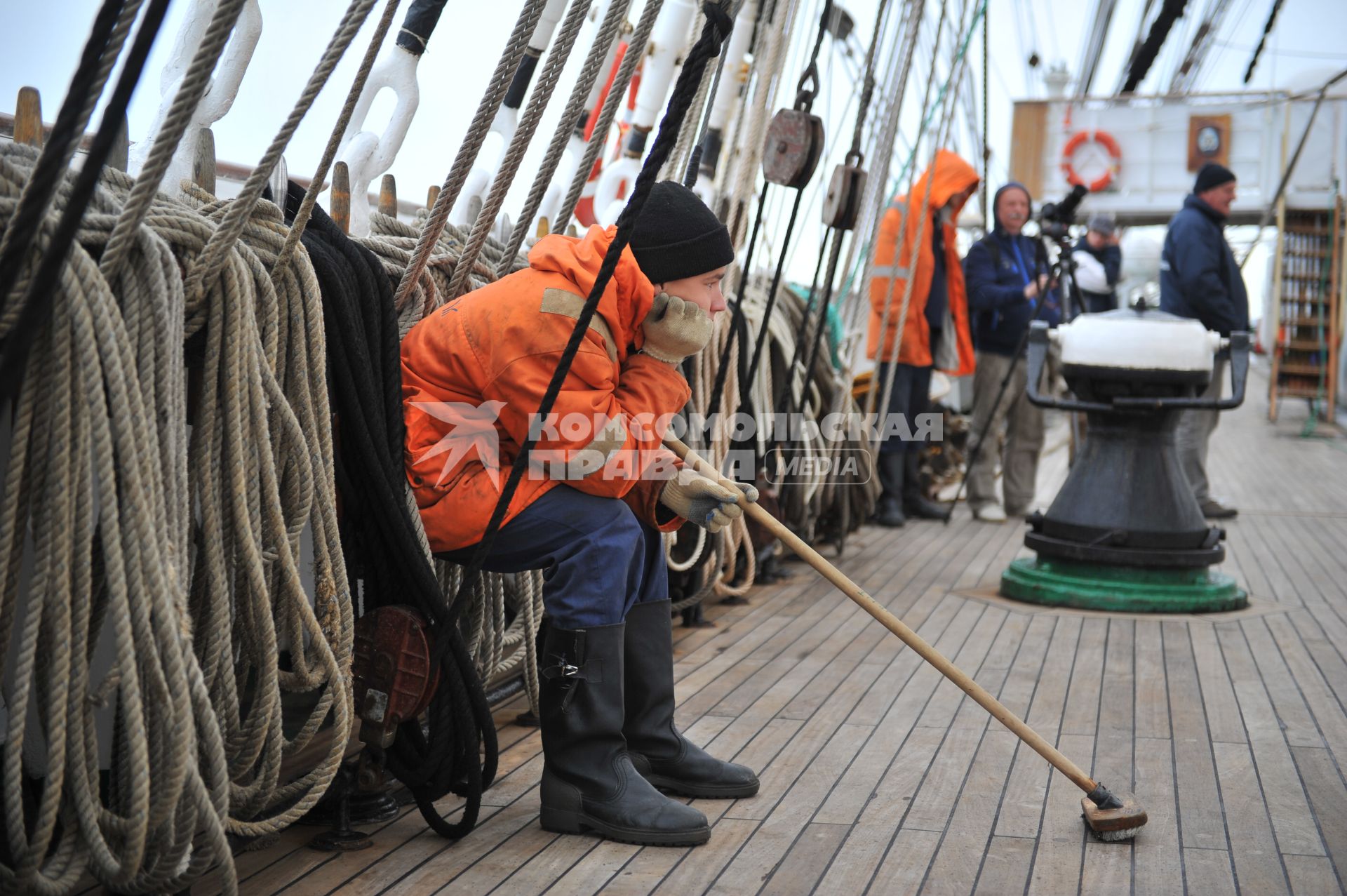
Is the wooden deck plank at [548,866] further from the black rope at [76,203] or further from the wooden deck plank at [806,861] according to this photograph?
the black rope at [76,203]

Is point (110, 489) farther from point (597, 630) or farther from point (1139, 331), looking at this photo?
point (1139, 331)

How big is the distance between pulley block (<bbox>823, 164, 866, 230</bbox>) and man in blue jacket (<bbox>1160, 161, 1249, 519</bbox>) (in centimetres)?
185

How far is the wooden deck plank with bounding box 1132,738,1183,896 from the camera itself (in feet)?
6.09

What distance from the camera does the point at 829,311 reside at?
5012 mm

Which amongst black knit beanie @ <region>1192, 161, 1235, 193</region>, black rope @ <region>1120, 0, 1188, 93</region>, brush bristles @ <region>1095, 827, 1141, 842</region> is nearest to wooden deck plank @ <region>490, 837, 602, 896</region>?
brush bristles @ <region>1095, 827, 1141, 842</region>

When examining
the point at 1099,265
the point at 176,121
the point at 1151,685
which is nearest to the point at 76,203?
the point at 176,121

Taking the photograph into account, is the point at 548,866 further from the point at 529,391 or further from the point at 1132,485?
the point at 1132,485

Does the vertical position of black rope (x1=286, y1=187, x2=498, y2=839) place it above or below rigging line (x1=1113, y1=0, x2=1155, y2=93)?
below

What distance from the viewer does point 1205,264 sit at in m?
5.04

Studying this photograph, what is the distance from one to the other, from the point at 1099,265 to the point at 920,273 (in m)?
2.53

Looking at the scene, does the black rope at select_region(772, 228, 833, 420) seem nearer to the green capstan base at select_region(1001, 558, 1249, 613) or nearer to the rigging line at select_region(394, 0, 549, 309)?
the green capstan base at select_region(1001, 558, 1249, 613)

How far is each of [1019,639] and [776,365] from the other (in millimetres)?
1229

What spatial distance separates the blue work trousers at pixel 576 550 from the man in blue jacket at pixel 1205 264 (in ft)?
11.5

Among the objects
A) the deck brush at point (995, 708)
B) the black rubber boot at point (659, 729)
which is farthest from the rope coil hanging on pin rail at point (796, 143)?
the black rubber boot at point (659, 729)
